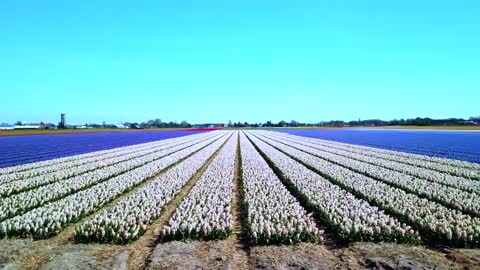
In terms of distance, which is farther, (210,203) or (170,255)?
(210,203)

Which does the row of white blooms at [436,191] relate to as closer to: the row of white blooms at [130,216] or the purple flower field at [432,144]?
the row of white blooms at [130,216]

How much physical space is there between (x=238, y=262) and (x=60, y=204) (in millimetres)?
6892

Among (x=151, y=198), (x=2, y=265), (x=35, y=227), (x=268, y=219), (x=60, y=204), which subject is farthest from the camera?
(x=151, y=198)

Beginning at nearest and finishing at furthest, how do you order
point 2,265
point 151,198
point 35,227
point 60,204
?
point 2,265
point 35,227
point 60,204
point 151,198

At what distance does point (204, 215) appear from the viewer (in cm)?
999

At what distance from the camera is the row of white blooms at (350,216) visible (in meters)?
8.38

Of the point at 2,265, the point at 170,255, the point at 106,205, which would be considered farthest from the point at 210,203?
the point at 2,265

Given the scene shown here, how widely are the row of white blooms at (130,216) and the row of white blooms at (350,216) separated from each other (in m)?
4.68

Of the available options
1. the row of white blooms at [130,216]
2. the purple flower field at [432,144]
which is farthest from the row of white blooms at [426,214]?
the purple flower field at [432,144]

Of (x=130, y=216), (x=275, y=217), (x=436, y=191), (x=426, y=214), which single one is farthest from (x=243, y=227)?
(x=436, y=191)

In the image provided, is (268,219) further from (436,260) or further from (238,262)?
(436,260)

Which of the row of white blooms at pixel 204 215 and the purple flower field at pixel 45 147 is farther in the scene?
the purple flower field at pixel 45 147

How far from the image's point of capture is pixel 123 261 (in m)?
7.22

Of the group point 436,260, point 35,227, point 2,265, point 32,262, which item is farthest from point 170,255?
point 436,260
